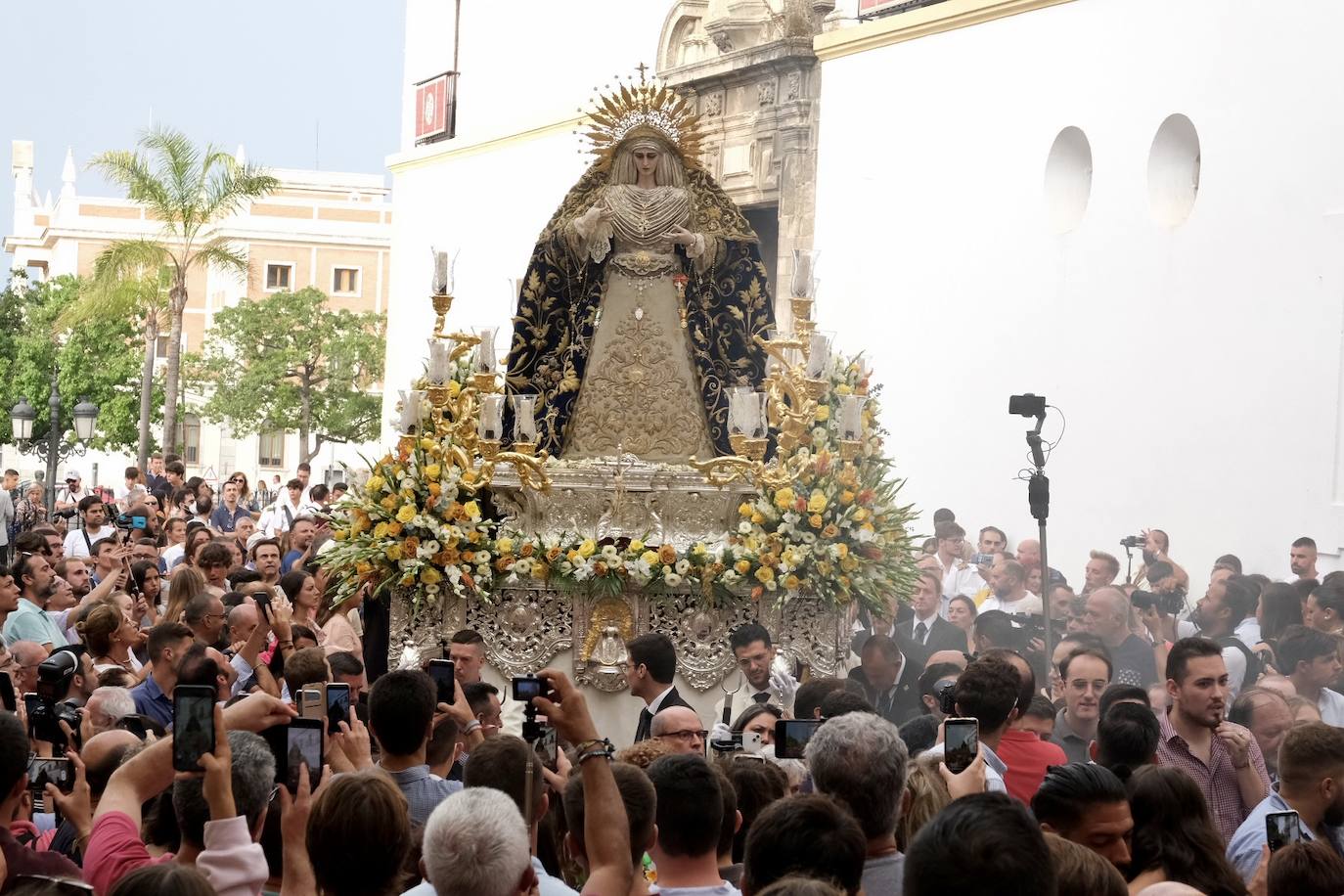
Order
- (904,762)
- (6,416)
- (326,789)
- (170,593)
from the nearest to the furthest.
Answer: (326,789) < (904,762) < (170,593) < (6,416)

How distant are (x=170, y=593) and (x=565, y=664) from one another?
6.60 ft

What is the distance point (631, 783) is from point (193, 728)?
0.95 m

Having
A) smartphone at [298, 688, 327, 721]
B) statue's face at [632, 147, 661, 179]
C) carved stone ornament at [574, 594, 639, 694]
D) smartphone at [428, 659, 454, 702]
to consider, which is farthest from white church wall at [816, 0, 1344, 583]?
smartphone at [298, 688, 327, 721]

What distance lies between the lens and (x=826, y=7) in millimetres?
16859

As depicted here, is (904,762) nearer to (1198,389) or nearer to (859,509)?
(859,509)

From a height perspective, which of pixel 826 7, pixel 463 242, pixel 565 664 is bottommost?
pixel 565 664

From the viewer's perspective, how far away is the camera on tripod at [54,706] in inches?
200

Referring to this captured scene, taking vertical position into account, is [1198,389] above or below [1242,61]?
below

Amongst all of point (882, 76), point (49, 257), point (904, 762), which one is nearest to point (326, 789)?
point (904, 762)

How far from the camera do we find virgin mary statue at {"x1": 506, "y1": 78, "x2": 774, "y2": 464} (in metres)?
9.90

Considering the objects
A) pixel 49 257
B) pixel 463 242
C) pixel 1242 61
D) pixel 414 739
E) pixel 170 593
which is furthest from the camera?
pixel 49 257

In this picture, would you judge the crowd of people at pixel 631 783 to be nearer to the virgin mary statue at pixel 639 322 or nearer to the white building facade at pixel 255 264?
the virgin mary statue at pixel 639 322

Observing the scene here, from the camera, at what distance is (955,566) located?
43.3 feet

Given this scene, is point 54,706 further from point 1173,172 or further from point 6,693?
point 1173,172
